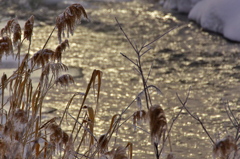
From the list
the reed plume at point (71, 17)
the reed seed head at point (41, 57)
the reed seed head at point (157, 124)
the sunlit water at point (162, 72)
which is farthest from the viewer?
the sunlit water at point (162, 72)

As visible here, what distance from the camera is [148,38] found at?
19.6 feet

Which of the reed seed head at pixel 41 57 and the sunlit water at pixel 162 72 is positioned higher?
the reed seed head at pixel 41 57

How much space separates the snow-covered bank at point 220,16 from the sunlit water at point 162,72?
143 millimetres

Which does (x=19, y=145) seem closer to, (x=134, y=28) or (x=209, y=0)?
(x=134, y=28)

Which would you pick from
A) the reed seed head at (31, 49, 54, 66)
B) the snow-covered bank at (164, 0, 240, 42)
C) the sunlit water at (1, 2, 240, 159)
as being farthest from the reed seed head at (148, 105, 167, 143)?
the snow-covered bank at (164, 0, 240, 42)

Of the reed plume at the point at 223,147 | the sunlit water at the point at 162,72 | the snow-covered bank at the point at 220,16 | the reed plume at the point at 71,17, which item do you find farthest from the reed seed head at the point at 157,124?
the snow-covered bank at the point at 220,16

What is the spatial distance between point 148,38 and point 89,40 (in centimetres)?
75

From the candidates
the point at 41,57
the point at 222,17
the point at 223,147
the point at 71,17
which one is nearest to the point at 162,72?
the point at 222,17

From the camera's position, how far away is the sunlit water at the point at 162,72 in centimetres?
330

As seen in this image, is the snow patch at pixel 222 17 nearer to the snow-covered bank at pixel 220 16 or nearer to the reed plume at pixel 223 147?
the snow-covered bank at pixel 220 16

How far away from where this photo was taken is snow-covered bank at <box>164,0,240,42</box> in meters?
5.99

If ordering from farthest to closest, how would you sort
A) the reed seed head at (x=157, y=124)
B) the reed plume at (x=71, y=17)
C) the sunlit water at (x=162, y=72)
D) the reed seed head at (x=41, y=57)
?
the sunlit water at (x=162, y=72) → the reed seed head at (x=41, y=57) → the reed plume at (x=71, y=17) → the reed seed head at (x=157, y=124)

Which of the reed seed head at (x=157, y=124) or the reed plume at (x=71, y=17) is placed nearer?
the reed seed head at (x=157, y=124)

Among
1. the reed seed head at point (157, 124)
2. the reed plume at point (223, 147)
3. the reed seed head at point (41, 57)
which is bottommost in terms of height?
the reed plume at point (223, 147)
